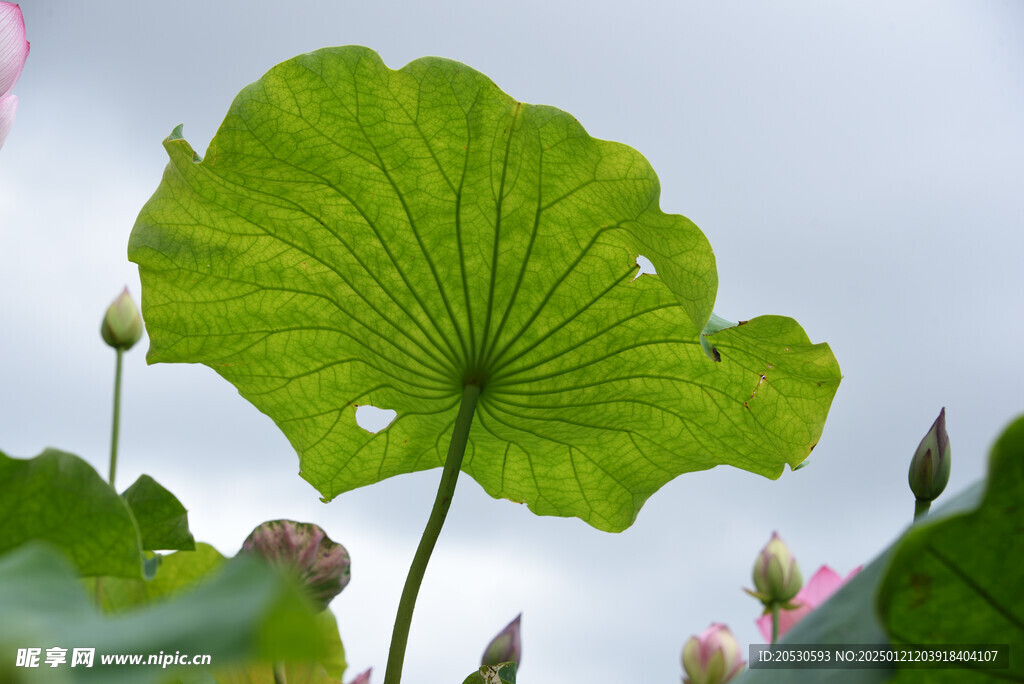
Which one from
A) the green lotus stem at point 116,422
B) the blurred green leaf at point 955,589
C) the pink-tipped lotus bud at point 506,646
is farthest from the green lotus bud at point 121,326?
the blurred green leaf at point 955,589

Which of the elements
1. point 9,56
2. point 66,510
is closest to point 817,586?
point 66,510

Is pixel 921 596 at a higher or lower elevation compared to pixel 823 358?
lower

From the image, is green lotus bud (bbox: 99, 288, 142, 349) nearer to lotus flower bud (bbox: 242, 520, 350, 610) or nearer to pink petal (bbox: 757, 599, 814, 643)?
lotus flower bud (bbox: 242, 520, 350, 610)

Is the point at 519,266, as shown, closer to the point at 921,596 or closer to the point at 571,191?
the point at 571,191

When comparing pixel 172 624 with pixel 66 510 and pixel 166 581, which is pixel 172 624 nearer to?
pixel 66 510

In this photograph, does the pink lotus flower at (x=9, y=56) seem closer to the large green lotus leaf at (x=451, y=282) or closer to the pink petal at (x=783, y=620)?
the large green lotus leaf at (x=451, y=282)

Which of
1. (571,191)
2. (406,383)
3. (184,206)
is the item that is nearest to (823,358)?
(571,191)

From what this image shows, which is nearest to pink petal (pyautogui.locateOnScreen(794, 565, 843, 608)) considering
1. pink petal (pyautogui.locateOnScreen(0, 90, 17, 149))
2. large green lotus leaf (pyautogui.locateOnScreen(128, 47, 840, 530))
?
large green lotus leaf (pyautogui.locateOnScreen(128, 47, 840, 530))
